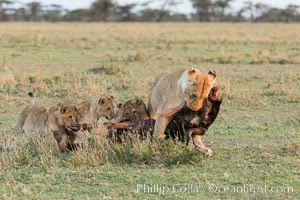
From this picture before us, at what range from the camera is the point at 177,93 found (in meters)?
7.21

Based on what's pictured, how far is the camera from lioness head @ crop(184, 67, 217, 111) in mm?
6801

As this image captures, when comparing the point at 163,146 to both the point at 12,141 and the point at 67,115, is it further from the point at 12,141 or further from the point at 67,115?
the point at 12,141

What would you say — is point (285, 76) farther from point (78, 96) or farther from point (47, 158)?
point (47, 158)

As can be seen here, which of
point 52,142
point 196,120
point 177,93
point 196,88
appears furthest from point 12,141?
point 196,88

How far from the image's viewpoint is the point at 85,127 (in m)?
7.73

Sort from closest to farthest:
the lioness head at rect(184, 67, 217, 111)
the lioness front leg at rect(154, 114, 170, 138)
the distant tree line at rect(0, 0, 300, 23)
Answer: the lioness head at rect(184, 67, 217, 111)
the lioness front leg at rect(154, 114, 170, 138)
the distant tree line at rect(0, 0, 300, 23)

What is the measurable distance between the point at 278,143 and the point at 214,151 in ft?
3.64

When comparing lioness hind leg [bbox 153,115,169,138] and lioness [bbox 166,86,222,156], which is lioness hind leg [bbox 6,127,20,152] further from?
lioness [bbox 166,86,222,156]

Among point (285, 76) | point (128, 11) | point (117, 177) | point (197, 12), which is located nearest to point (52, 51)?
point (285, 76)

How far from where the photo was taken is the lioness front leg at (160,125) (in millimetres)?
7305

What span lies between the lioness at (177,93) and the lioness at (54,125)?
38.8 inches

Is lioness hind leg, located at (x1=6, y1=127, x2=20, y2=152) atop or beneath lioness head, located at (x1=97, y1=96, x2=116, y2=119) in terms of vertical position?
beneath

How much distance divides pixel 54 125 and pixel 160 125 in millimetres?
1262

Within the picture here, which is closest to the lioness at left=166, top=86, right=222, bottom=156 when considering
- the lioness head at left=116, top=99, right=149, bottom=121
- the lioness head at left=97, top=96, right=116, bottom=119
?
the lioness head at left=116, top=99, right=149, bottom=121
